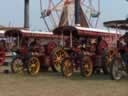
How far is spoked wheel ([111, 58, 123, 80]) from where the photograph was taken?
16.6 meters

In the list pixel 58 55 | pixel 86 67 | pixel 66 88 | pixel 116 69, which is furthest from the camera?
pixel 58 55

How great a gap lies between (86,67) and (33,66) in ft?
9.31

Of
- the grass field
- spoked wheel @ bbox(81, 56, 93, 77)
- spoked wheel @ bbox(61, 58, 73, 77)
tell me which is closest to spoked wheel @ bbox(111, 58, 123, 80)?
the grass field

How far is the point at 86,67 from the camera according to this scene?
59.7ft

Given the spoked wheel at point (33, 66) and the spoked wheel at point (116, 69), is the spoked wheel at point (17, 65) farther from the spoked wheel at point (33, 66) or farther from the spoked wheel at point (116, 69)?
the spoked wheel at point (116, 69)

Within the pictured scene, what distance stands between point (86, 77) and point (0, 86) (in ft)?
14.2

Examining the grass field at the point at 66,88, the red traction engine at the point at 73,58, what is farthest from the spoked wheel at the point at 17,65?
the grass field at the point at 66,88

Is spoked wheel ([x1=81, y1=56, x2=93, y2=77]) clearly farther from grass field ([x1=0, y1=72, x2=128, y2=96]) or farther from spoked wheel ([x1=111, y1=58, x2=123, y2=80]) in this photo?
grass field ([x1=0, y1=72, x2=128, y2=96])

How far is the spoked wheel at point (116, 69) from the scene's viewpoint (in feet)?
54.3

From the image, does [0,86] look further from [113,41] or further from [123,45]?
[113,41]

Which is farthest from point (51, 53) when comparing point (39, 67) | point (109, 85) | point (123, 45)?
point (109, 85)

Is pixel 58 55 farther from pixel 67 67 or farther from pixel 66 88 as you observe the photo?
pixel 66 88

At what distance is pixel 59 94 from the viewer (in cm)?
1226

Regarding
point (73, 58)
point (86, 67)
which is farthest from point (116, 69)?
point (73, 58)
